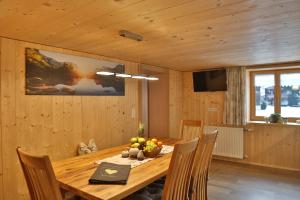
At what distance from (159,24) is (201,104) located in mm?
3526

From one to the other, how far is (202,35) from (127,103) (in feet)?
6.68

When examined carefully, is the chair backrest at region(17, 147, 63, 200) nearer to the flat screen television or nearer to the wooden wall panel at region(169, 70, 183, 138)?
the wooden wall panel at region(169, 70, 183, 138)

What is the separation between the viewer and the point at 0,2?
1579 mm

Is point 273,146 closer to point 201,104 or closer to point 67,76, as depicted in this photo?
point 201,104

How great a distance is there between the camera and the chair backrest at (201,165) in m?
2.17

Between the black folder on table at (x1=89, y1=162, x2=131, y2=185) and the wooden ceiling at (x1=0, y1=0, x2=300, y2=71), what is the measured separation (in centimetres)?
132

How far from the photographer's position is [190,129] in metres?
3.53

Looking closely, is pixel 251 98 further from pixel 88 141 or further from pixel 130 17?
pixel 130 17

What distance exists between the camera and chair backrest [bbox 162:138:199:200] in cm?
Result: 166

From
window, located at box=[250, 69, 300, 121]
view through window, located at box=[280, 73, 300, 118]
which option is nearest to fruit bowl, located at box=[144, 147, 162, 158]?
window, located at box=[250, 69, 300, 121]

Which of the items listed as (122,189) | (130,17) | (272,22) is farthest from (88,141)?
(272,22)

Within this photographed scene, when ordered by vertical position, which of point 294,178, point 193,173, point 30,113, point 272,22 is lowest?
point 294,178

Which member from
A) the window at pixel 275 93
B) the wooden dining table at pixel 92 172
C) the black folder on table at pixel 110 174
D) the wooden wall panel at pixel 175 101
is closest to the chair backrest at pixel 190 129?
the wooden dining table at pixel 92 172

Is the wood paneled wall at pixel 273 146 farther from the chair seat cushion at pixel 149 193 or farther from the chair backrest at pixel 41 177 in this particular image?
the chair backrest at pixel 41 177
